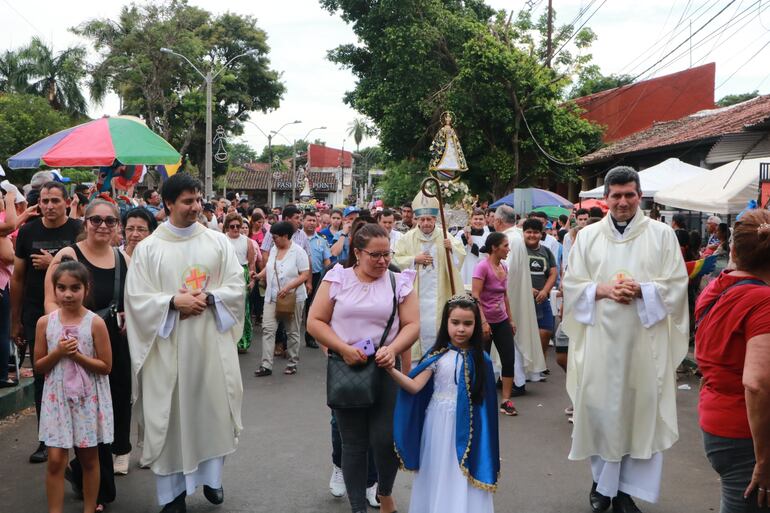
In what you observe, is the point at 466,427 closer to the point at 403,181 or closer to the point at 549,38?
the point at 549,38

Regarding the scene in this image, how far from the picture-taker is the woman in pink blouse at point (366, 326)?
15.2ft

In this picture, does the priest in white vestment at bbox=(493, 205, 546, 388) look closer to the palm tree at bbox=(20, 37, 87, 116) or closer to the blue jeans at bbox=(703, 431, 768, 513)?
the blue jeans at bbox=(703, 431, 768, 513)

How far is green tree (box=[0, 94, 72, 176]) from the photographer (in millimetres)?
32500

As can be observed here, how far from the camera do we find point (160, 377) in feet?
16.5

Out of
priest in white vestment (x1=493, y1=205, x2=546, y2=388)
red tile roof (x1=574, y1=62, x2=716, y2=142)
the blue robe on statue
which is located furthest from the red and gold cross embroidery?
red tile roof (x1=574, y1=62, x2=716, y2=142)

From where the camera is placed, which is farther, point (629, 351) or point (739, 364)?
point (629, 351)

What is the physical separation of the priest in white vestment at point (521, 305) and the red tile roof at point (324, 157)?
94157 millimetres

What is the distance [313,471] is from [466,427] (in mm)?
2017

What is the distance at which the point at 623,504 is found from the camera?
520 centimetres

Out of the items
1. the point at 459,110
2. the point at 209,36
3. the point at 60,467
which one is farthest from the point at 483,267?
the point at 209,36

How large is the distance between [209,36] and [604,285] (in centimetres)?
4139

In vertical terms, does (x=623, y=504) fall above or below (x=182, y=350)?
below

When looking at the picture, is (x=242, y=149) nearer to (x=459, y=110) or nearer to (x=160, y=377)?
(x=459, y=110)

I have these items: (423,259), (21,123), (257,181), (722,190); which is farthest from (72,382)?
(257,181)
